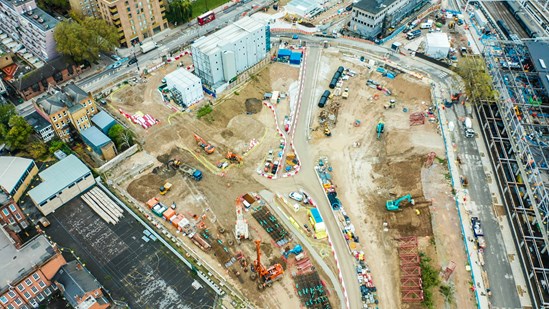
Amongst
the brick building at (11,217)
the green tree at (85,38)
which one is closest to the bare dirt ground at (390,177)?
the brick building at (11,217)

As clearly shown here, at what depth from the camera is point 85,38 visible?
4444 inches

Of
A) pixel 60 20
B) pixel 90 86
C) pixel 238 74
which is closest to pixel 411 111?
pixel 238 74

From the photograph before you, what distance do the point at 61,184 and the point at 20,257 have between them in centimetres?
1894

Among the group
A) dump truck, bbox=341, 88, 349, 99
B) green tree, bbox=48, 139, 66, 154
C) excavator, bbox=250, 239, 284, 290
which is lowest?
excavator, bbox=250, 239, 284, 290

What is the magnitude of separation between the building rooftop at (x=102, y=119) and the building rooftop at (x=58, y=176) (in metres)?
12.2

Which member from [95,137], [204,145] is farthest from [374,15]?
[95,137]

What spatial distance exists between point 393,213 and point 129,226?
5150cm

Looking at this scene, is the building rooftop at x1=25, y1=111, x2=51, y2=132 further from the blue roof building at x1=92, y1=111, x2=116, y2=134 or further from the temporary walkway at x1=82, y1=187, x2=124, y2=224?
the temporary walkway at x1=82, y1=187, x2=124, y2=224

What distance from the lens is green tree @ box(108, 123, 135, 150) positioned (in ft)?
309

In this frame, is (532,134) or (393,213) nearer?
(393,213)

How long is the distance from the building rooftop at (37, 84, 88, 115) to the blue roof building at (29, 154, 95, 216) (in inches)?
523

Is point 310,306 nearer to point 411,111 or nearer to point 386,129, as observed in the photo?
point 386,129

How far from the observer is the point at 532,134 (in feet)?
294

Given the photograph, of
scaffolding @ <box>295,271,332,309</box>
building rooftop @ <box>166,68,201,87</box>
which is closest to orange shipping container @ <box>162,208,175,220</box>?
scaffolding @ <box>295,271,332,309</box>
